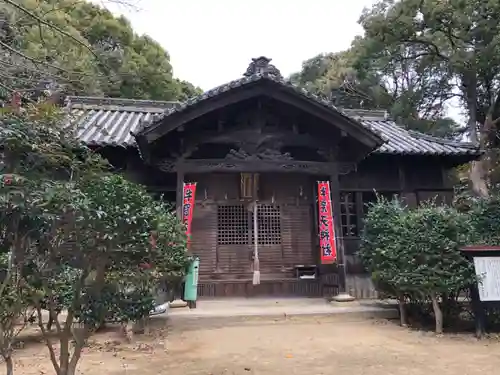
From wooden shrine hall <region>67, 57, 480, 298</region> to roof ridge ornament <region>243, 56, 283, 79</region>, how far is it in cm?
3

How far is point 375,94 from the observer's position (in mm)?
27125

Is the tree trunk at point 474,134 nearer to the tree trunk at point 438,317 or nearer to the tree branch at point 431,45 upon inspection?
the tree branch at point 431,45

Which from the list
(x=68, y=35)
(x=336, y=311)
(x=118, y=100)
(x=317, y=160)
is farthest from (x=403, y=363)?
(x=118, y=100)

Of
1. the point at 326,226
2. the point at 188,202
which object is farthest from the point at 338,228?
the point at 188,202

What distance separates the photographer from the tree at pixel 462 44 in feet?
66.9

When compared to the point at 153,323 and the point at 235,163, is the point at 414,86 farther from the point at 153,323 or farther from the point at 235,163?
the point at 153,323

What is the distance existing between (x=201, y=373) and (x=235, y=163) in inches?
234

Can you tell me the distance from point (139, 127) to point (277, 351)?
18.5 feet

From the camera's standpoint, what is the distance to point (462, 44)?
71.2ft

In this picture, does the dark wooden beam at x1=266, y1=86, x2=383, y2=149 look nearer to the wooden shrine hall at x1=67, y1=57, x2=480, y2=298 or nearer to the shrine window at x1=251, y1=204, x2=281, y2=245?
the wooden shrine hall at x1=67, y1=57, x2=480, y2=298

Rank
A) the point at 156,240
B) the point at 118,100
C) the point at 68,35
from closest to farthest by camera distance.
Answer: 1. the point at 156,240
2. the point at 68,35
3. the point at 118,100

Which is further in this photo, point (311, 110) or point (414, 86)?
point (414, 86)

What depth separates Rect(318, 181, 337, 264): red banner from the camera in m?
10.3

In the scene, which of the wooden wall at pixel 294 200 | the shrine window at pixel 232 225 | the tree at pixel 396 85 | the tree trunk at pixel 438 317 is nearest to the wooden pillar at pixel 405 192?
the wooden wall at pixel 294 200
